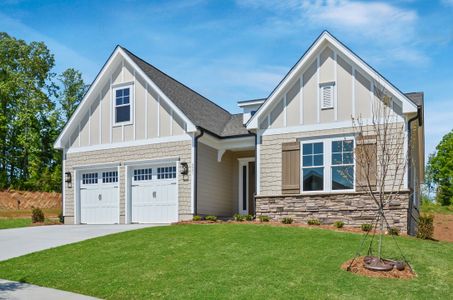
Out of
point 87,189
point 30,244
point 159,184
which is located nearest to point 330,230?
point 159,184

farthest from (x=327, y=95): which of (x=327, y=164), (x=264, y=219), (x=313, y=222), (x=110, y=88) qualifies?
(x=110, y=88)

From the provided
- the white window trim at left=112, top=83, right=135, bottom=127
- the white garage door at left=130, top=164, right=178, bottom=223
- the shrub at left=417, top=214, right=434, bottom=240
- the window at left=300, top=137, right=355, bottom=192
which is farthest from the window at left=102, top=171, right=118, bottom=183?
the shrub at left=417, top=214, right=434, bottom=240

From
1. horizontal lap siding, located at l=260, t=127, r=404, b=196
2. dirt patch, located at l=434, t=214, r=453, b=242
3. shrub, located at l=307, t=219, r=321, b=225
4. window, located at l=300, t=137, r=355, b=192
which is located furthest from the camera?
dirt patch, located at l=434, t=214, r=453, b=242

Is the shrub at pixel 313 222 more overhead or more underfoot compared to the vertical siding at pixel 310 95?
more underfoot

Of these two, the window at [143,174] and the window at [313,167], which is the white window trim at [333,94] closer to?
the window at [313,167]

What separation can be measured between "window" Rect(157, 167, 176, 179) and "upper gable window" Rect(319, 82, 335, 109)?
244 inches

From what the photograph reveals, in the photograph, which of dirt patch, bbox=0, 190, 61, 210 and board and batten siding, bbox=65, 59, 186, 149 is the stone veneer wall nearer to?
board and batten siding, bbox=65, 59, 186, 149

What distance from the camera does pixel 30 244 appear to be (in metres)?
13.7

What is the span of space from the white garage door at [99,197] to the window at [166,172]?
7.16 feet

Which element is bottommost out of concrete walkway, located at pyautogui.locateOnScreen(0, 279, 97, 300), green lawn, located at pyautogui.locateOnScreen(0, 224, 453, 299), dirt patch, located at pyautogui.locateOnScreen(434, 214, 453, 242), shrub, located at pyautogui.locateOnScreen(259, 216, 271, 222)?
dirt patch, located at pyautogui.locateOnScreen(434, 214, 453, 242)

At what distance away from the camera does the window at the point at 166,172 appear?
1802 cm

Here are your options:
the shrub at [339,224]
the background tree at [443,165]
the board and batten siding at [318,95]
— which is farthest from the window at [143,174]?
the background tree at [443,165]

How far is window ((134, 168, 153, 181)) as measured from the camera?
18594 mm

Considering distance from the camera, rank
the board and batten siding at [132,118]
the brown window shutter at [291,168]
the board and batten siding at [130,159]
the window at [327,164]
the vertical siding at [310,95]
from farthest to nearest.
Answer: the board and batten siding at [132,118] < the board and batten siding at [130,159] < the vertical siding at [310,95] < the brown window shutter at [291,168] < the window at [327,164]
